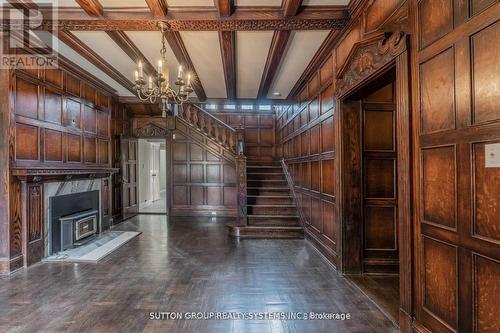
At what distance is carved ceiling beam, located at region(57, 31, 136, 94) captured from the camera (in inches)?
145

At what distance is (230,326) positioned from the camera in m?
2.40

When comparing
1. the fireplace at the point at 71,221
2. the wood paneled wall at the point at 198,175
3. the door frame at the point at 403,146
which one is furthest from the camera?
the wood paneled wall at the point at 198,175

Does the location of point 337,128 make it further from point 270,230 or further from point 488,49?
point 270,230

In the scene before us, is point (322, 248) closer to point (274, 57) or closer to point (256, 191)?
point (256, 191)

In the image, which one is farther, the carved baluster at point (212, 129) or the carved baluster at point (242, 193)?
the carved baluster at point (212, 129)

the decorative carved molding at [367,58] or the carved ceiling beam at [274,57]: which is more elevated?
the carved ceiling beam at [274,57]

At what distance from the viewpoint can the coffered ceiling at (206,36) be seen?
3016 millimetres

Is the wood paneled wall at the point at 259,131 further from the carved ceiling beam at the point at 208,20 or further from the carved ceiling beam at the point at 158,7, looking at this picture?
the carved ceiling beam at the point at 158,7

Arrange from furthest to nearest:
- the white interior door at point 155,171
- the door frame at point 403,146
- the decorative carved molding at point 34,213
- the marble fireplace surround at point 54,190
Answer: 1. the white interior door at point 155,171
2. the marble fireplace surround at point 54,190
3. the decorative carved molding at point 34,213
4. the door frame at point 403,146

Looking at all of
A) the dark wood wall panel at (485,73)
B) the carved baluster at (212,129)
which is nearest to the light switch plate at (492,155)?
the dark wood wall panel at (485,73)

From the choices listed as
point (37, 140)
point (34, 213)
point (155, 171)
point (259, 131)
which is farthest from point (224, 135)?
point (155, 171)

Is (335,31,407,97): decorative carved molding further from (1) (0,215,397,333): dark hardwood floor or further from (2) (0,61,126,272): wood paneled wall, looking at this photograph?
(2) (0,61,126,272): wood paneled wall

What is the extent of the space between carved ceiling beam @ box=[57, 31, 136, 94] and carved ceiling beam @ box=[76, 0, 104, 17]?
859mm

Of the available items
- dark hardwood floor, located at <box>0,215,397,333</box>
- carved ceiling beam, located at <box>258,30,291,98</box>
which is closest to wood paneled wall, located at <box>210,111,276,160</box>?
carved ceiling beam, located at <box>258,30,291,98</box>
